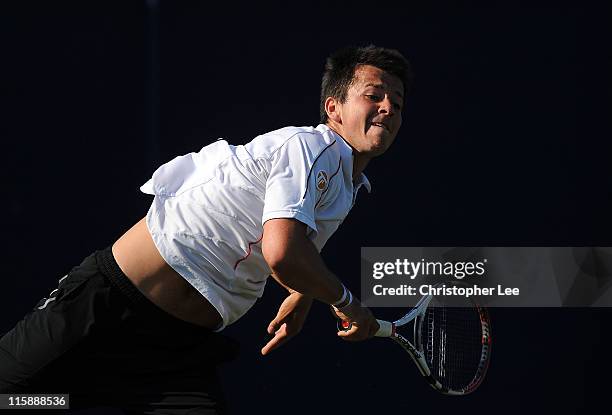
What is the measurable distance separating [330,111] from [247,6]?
67.3 inches

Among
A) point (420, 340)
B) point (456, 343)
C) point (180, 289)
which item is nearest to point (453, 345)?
point (456, 343)

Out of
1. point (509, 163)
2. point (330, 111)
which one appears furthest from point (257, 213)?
point (509, 163)

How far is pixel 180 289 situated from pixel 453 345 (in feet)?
5.77

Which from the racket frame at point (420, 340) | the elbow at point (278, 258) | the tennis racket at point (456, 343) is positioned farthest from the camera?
the tennis racket at point (456, 343)

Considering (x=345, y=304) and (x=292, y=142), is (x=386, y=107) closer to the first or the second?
(x=292, y=142)

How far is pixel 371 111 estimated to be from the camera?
10.00 ft

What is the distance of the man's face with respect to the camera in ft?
9.93

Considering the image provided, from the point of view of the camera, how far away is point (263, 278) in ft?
9.80

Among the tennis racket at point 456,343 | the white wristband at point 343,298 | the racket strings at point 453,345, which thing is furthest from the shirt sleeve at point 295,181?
the racket strings at point 453,345

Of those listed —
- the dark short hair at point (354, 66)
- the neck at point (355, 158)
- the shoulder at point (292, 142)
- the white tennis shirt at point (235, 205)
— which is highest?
the dark short hair at point (354, 66)

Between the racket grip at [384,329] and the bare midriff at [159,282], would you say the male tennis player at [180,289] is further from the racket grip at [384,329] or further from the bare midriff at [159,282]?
the racket grip at [384,329]

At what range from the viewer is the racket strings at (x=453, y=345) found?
421cm

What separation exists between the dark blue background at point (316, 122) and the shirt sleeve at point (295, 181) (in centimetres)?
198

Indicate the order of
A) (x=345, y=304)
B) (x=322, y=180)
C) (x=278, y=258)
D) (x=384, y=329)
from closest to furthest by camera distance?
(x=278, y=258), (x=322, y=180), (x=345, y=304), (x=384, y=329)
